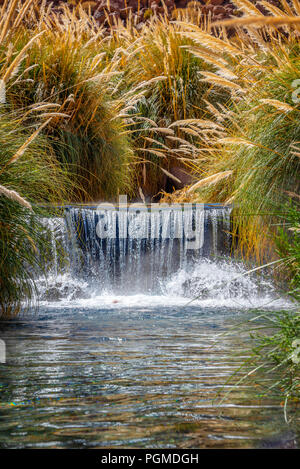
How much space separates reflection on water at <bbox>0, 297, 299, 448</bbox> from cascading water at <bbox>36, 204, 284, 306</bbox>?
163 centimetres

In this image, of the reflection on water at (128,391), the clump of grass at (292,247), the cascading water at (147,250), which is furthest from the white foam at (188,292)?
the clump of grass at (292,247)

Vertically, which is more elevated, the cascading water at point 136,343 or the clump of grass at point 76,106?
the clump of grass at point 76,106

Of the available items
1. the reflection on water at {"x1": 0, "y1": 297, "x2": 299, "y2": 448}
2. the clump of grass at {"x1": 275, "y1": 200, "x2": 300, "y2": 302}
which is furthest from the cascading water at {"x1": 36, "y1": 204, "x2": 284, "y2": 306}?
the clump of grass at {"x1": 275, "y1": 200, "x2": 300, "y2": 302}

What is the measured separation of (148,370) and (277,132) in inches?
73.7

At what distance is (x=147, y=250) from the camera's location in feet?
17.4

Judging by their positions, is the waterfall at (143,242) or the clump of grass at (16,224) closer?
the clump of grass at (16,224)

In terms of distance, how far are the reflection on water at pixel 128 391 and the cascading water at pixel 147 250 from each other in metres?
1.63

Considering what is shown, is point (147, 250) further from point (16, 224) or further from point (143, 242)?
point (16, 224)

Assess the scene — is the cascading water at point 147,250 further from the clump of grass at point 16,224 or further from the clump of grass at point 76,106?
the clump of grass at point 16,224

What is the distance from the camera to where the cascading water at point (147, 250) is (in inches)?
200

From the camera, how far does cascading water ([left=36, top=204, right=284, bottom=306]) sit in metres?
5.09

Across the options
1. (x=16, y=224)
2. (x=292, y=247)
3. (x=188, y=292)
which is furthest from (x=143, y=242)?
(x=292, y=247)

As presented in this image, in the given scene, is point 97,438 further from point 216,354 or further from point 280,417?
point 216,354

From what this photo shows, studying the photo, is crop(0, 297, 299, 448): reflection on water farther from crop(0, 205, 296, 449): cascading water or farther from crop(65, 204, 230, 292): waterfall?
crop(65, 204, 230, 292): waterfall
